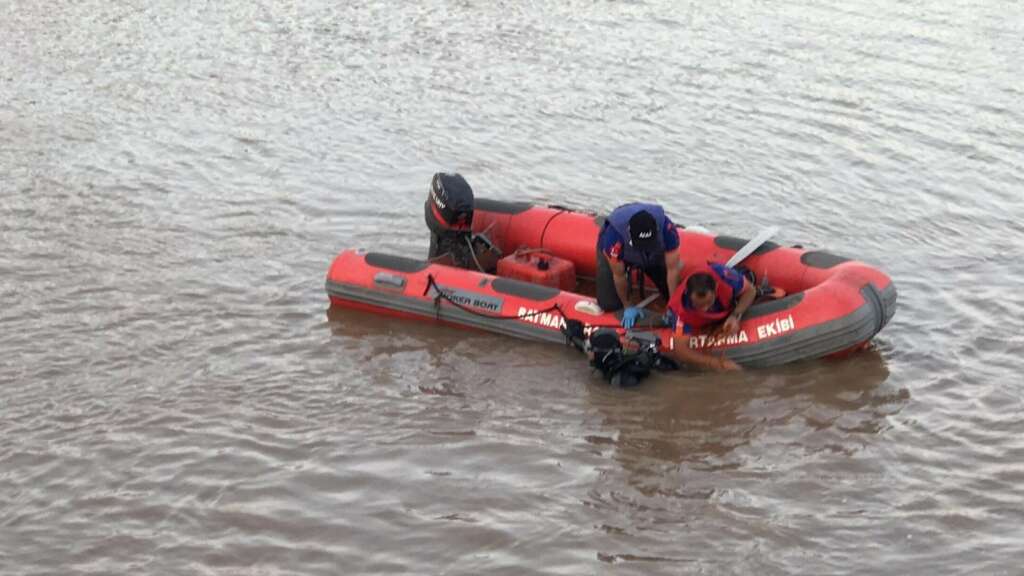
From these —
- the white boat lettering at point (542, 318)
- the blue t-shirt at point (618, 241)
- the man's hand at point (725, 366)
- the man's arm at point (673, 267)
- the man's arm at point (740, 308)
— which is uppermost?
the blue t-shirt at point (618, 241)

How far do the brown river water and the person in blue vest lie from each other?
459mm

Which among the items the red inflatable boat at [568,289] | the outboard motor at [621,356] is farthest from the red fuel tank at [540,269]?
the outboard motor at [621,356]

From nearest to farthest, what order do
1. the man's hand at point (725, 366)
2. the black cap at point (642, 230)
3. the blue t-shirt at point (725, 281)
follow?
1. the blue t-shirt at point (725, 281)
2. the man's hand at point (725, 366)
3. the black cap at point (642, 230)

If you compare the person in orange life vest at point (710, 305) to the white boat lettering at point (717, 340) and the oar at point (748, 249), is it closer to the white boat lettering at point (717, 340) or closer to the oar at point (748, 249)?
the white boat lettering at point (717, 340)

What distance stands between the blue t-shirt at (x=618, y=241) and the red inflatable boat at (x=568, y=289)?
311 mm

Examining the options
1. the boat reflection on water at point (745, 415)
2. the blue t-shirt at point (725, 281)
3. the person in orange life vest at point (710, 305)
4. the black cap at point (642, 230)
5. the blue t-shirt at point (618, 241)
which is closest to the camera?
the boat reflection on water at point (745, 415)

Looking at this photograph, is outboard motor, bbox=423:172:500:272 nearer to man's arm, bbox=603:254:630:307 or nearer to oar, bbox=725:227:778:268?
man's arm, bbox=603:254:630:307

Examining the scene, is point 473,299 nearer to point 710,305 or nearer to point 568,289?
point 568,289

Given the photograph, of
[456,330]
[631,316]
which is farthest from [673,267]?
[456,330]

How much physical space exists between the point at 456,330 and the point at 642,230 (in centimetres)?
134

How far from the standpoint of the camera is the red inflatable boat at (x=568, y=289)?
6953 millimetres

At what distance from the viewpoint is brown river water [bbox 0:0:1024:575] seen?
5645 millimetres

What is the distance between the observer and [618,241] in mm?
7336

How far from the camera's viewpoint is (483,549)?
548cm
